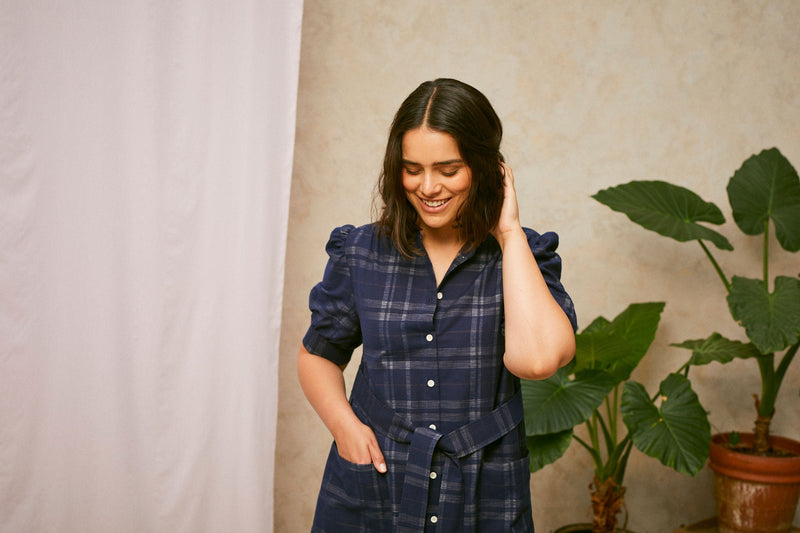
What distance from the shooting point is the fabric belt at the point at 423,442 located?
108 cm

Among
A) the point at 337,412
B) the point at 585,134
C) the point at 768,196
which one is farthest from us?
the point at 585,134

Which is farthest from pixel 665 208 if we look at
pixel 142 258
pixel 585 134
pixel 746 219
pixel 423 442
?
pixel 142 258

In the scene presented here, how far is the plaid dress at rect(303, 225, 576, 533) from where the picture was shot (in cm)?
109

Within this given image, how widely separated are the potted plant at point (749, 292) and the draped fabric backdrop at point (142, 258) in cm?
116

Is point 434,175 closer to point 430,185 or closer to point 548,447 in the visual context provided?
point 430,185

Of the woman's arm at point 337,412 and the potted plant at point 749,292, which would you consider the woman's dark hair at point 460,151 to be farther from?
the potted plant at point 749,292

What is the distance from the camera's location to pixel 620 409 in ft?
6.77

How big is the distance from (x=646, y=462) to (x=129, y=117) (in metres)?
2.20

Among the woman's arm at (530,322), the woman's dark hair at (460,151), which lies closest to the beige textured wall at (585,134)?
the woman's dark hair at (460,151)

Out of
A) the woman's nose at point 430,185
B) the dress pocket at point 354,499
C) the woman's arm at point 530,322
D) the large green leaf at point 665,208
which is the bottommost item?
the dress pocket at point 354,499

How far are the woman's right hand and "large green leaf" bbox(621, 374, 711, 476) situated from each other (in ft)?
3.92

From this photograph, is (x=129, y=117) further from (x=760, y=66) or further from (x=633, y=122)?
(x=760, y=66)

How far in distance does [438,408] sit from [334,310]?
0.26 m

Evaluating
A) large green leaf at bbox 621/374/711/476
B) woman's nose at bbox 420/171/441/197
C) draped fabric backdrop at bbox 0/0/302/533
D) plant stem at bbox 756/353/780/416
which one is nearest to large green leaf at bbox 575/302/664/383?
large green leaf at bbox 621/374/711/476
